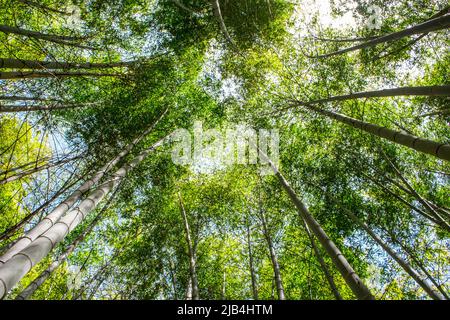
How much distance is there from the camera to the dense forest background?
5801 millimetres

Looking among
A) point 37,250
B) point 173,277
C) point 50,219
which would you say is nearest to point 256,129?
point 173,277

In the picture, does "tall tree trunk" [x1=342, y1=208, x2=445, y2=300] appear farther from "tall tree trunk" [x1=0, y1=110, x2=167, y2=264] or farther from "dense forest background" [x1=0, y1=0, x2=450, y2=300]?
"tall tree trunk" [x1=0, y1=110, x2=167, y2=264]

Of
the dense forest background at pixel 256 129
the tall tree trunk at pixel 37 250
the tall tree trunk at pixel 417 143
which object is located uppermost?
the dense forest background at pixel 256 129

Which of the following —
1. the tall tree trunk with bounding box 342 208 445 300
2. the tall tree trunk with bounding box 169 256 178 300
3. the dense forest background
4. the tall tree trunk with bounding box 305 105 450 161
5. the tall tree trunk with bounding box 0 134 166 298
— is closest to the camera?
the tall tree trunk with bounding box 0 134 166 298

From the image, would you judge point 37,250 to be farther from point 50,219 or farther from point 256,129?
point 256,129

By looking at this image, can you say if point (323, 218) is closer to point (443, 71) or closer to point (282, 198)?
point (282, 198)

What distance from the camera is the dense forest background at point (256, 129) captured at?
5801 millimetres

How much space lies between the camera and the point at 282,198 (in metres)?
6.98

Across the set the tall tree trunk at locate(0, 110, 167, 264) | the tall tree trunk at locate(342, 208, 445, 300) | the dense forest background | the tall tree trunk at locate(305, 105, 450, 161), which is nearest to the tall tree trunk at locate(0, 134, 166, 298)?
the tall tree trunk at locate(0, 110, 167, 264)

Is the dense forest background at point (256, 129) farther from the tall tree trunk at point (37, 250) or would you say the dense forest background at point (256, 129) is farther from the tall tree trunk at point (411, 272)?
the tall tree trunk at point (37, 250)

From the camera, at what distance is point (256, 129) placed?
7461 mm

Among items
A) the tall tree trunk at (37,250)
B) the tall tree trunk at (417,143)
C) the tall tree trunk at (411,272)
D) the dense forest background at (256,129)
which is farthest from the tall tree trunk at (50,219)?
the tall tree trunk at (411,272)

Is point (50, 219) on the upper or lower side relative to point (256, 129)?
lower
